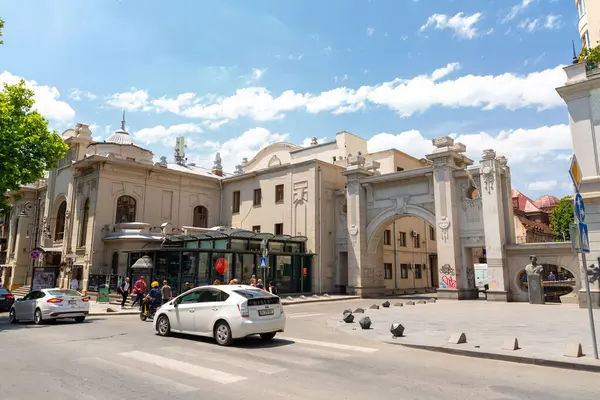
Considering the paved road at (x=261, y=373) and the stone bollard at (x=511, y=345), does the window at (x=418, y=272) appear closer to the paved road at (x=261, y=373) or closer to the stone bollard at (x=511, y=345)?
the paved road at (x=261, y=373)

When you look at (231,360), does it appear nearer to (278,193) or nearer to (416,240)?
(278,193)

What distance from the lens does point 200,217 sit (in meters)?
40.2

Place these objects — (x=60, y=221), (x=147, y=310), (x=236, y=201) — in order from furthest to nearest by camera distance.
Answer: (x=236, y=201), (x=60, y=221), (x=147, y=310)

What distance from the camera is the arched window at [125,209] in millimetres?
34688

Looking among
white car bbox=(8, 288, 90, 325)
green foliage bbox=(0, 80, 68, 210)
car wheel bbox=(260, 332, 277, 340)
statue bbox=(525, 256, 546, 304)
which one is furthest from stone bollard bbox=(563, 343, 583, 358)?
green foliage bbox=(0, 80, 68, 210)

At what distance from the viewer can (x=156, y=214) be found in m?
36.8

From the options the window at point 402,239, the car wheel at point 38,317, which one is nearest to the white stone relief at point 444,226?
the window at point 402,239

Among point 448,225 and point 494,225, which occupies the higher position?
point 448,225

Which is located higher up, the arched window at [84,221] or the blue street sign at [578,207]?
the arched window at [84,221]

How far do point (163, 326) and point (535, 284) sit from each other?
20.2m

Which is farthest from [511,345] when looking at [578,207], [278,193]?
[278,193]

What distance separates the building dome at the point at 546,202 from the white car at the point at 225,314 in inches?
3015

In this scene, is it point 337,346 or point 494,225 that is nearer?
point 337,346

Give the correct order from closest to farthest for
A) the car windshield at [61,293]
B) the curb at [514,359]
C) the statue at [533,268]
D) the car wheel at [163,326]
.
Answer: the curb at [514,359] < the car wheel at [163,326] < the car windshield at [61,293] < the statue at [533,268]
